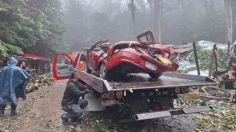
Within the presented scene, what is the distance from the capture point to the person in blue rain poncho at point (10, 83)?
362 inches

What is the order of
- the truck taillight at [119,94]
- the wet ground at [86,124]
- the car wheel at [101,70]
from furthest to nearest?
the car wheel at [101,70]
the wet ground at [86,124]
the truck taillight at [119,94]

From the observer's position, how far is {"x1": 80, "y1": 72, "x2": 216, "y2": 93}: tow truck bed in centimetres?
616

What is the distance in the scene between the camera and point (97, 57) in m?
9.10

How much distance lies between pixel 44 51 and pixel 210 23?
22738 millimetres

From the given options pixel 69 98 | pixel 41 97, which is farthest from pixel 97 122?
pixel 41 97

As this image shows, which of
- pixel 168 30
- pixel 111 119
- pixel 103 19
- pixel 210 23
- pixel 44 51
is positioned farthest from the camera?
pixel 103 19

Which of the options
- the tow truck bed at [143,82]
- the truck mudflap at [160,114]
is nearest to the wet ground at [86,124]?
the truck mudflap at [160,114]

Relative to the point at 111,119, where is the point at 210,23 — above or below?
above

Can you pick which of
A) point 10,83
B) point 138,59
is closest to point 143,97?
point 138,59

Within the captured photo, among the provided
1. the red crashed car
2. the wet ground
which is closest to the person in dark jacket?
the wet ground

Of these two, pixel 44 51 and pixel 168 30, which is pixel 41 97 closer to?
pixel 44 51

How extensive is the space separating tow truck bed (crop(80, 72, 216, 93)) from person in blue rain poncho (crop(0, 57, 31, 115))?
87.5 inches

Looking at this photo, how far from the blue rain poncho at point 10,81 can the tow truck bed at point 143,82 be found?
7.27ft

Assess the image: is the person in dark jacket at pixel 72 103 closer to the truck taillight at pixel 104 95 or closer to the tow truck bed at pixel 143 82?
the tow truck bed at pixel 143 82
